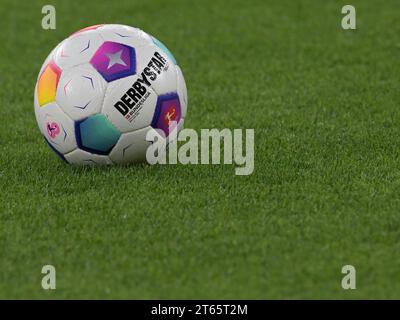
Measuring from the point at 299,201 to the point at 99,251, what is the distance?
51.2 inches

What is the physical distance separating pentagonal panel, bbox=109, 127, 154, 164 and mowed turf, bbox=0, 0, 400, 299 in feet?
0.28

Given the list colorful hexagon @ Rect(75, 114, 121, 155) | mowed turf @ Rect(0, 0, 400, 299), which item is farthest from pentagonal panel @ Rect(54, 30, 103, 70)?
mowed turf @ Rect(0, 0, 400, 299)

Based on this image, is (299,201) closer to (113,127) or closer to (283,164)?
(283,164)

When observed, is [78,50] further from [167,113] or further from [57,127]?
[167,113]

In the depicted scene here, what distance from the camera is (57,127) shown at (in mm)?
6430

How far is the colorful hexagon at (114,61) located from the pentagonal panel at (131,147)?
0.37 meters

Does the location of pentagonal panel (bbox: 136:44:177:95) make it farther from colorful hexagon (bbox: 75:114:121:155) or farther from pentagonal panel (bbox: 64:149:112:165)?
pentagonal panel (bbox: 64:149:112:165)

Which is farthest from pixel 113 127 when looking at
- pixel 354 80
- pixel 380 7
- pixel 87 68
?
pixel 380 7

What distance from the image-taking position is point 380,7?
37.9ft

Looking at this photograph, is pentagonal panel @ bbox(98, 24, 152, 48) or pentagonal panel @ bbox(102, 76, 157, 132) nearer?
pentagonal panel @ bbox(102, 76, 157, 132)

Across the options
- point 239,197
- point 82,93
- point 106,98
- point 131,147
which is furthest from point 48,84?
point 239,197

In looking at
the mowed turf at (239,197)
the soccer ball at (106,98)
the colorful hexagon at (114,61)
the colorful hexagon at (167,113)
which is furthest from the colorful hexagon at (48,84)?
the colorful hexagon at (167,113)

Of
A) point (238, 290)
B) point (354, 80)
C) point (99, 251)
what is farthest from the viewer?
point (354, 80)

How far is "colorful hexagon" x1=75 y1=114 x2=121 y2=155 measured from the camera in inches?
250
